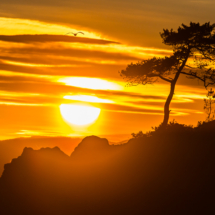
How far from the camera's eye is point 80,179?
242ft

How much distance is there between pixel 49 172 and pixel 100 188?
59.1ft

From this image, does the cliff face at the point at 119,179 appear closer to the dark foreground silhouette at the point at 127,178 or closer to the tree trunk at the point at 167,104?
the dark foreground silhouette at the point at 127,178

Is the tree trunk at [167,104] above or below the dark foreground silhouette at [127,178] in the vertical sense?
above

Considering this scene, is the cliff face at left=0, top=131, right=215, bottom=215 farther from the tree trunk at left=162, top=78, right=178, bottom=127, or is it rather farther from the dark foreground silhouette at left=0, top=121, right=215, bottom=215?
the tree trunk at left=162, top=78, right=178, bottom=127

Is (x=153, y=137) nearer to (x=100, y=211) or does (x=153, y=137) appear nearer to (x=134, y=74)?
(x=134, y=74)

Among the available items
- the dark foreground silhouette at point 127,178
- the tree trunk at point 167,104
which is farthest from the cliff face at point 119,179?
the tree trunk at point 167,104

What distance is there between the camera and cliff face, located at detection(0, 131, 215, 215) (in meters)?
Answer: 55.1

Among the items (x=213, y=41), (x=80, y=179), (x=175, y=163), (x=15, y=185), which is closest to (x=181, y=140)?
(x=175, y=163)

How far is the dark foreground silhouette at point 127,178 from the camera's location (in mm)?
55094

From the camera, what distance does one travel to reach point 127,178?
6462 cm

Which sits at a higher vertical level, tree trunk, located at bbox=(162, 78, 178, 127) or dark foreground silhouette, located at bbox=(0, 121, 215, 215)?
tree trunk, located at bbox=(162, 78, 178, 127)

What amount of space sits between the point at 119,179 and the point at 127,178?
167 centimetres

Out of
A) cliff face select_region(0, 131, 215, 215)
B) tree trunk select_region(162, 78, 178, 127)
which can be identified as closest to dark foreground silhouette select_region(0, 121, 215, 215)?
cliff face select_region(0, 131, 215, 215)

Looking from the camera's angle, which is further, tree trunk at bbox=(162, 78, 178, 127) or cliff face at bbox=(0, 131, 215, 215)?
tree trunk at bbox=(162, 78, 178, 127)
